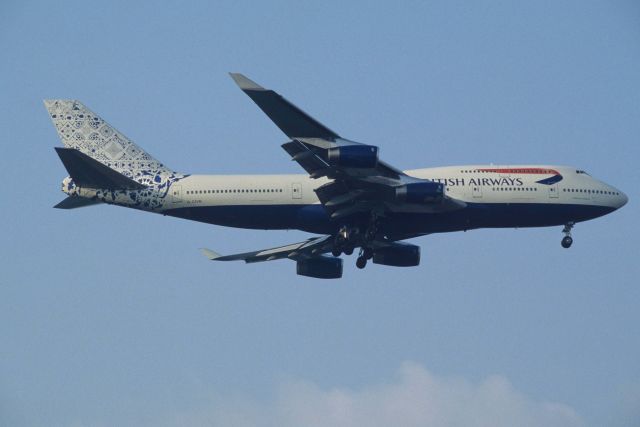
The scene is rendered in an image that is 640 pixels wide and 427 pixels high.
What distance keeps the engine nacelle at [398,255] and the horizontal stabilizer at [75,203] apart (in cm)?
1835

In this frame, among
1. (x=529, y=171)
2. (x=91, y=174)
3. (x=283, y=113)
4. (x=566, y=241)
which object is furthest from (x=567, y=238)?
(x=91, y=174)

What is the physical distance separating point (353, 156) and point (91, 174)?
50.7ft

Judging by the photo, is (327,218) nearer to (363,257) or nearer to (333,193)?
(333,193)

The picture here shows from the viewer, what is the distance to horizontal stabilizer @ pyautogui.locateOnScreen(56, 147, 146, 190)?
218 feet

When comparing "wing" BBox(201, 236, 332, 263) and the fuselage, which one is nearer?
the fuselage

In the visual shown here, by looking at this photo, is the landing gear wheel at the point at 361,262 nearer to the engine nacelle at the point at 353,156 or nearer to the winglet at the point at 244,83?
Result: the engine nacelle at the point at 353,156

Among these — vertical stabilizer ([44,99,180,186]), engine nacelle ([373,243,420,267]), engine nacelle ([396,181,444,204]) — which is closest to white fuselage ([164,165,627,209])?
vertical stabilizer ([44,99,180,186])

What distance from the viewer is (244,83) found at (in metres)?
59.8

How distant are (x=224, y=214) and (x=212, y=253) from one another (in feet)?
21.9

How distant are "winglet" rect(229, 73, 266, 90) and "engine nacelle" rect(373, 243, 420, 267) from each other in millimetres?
20151

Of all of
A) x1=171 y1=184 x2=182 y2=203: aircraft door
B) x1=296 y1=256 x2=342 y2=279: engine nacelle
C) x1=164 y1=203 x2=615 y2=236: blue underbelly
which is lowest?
x1=296 y1=256 x2=342 y2=279: engine nacelle

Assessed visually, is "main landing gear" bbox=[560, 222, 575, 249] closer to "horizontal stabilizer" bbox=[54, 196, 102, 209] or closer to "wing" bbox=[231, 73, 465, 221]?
"wing" bbox=[231, 73, 465, 221]

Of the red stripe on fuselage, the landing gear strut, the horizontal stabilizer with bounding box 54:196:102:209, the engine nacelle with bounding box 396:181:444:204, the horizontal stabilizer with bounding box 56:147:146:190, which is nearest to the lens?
the horizontal stabilizer with bounding box 56:147:146:190

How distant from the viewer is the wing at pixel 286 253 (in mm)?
76562
